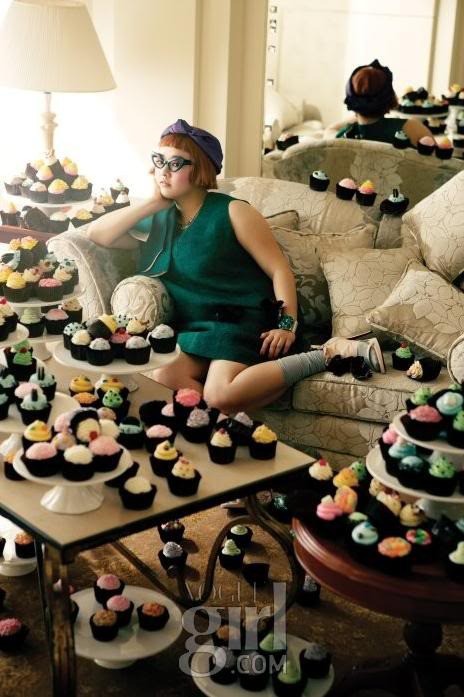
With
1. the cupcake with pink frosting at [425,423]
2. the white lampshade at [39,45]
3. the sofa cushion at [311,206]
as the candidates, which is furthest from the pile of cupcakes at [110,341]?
the white lampshade at [39,45]

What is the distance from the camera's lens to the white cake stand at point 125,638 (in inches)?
90.7

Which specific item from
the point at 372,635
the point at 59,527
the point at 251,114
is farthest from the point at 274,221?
the point at 59,527

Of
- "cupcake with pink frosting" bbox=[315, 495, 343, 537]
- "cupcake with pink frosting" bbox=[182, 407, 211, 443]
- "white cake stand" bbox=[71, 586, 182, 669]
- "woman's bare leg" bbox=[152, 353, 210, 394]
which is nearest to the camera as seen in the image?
"cupcake with pink frosting" bbox=[315, 495, 343, 537]

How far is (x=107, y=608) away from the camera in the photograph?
2375 millimetres

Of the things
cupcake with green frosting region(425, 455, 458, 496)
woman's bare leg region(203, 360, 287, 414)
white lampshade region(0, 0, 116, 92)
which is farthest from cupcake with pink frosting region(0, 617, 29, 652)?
white lampshade region(0, 0, 116, 92)

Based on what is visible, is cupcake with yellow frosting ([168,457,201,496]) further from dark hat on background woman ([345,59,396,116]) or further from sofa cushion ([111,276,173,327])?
dark hat on background woman ([345,59,396,116])

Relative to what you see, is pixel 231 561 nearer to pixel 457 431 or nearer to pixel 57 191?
pixel 457 431

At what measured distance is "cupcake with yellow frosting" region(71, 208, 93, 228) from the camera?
376 centimetres

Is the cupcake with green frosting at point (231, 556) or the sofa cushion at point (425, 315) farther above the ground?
the sofa cushion at point (425, 315)

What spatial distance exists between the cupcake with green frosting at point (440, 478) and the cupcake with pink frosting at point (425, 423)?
6 centimetres

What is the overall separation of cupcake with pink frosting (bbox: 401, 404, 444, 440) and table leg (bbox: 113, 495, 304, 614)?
18.0 inches

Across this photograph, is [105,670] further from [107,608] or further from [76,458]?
[76,458]

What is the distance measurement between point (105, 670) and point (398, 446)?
35.0 inches

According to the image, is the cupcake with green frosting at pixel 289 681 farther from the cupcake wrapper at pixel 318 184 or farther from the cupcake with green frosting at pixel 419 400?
the cupcake wrapper at pixel 318 184
